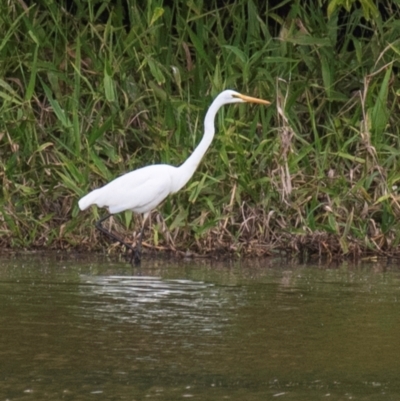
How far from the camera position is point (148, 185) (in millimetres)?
10078

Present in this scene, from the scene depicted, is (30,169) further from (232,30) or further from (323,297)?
(323,297)

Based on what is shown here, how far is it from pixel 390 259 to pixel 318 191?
850 mm

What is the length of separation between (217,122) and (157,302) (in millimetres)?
4200

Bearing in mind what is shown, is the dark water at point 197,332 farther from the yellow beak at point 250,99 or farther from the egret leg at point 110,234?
the yellow beak at point 250,99

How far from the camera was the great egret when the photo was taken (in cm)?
996

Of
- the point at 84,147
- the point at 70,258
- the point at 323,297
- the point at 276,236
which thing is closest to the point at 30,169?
the point at 84,147

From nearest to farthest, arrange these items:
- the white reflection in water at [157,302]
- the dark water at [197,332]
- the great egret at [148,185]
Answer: the dark water at [197,332], the white reflection in water at [157,302], the great egret at [148,185]

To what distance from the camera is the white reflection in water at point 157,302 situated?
22.4 ft

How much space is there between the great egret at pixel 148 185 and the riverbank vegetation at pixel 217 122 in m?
0.22

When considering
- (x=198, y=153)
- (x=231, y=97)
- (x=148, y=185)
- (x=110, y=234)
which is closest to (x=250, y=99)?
(x=231, y=97)

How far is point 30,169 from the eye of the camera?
10.9 meters

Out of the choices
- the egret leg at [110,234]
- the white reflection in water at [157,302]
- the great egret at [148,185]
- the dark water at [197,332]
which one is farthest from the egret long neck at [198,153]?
the white reflection in water at [157,302]

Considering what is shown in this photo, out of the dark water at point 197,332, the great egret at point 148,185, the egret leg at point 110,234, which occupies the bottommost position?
the dark water at point 197,332

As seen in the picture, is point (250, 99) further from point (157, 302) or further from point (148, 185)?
point (157, 302)
